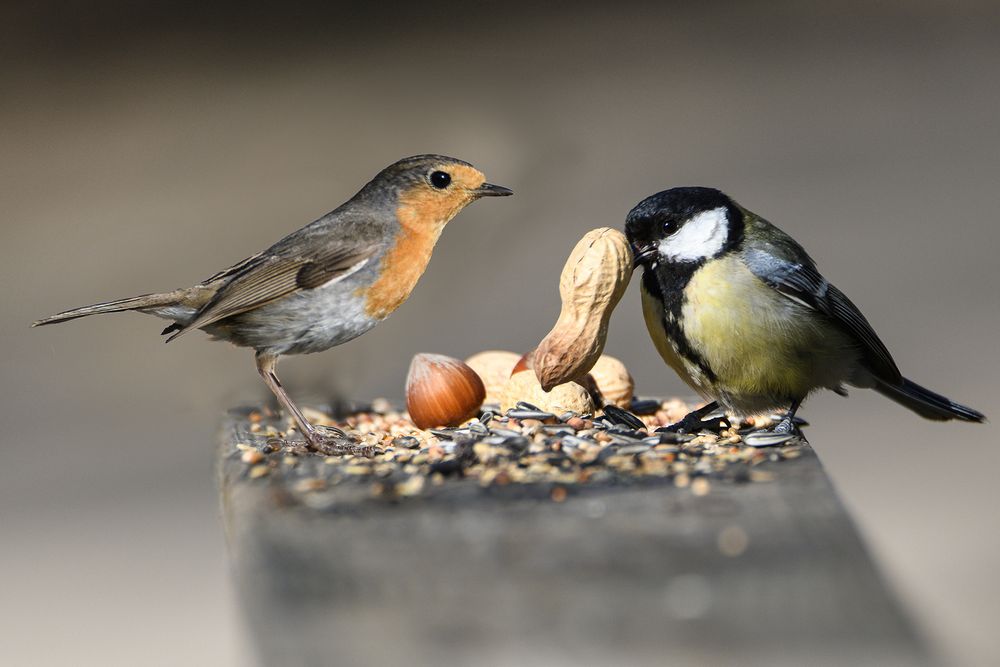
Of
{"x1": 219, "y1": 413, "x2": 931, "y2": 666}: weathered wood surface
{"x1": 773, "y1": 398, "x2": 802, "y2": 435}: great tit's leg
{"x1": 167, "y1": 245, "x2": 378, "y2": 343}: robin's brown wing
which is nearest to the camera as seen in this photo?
{"x1": 219, "y1": 413, "x2": 931, "y2": 666}: weathered wood surface

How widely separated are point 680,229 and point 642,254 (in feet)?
0.36

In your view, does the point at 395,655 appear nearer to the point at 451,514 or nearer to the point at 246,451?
the point at 451,514

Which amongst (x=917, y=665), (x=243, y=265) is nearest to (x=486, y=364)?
(x=243, y=265)

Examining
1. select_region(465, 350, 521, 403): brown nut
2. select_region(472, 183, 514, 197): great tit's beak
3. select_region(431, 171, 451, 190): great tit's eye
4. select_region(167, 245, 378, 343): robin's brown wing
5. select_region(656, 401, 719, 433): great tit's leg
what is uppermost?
select_region(431, 171, 451, 190): great tit's eye

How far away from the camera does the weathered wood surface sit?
136cm

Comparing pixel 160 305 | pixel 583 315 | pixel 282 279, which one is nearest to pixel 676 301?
pixel 583 315

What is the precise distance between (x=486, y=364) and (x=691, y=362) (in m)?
0.62

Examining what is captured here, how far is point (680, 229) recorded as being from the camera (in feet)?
7.87

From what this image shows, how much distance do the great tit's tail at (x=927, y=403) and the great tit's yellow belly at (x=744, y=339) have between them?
395 mm

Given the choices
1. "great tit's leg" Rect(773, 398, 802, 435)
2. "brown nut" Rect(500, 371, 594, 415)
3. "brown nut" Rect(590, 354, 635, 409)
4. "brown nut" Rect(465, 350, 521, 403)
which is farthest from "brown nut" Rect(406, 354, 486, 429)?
"great tit's leg" Rect(773, 398, 802, 435)

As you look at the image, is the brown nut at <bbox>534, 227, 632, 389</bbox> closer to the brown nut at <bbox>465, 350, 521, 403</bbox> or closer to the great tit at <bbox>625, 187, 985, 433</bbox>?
the great tit at <bbox>625, 187, 985, 433</bbox>

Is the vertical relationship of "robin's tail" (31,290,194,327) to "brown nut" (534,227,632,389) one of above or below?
above

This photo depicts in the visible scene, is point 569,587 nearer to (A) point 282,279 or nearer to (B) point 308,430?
(B) point 308,430

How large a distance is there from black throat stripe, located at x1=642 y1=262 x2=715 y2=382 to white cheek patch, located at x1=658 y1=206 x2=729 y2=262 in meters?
0.03
